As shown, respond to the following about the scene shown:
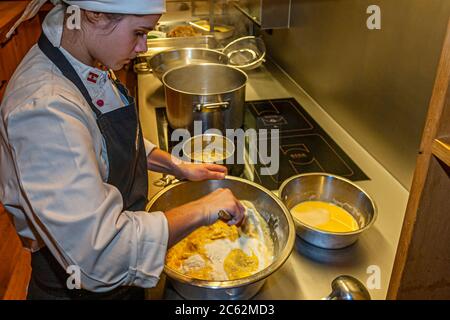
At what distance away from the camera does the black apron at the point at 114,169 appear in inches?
27.8

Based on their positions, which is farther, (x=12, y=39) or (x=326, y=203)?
(x=12, y=39)

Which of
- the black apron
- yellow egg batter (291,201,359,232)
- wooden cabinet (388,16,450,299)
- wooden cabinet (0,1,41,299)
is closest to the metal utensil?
wooden cabinet (388,16,450,299)

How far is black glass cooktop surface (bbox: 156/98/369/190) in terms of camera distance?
111cm

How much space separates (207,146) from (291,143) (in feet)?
0.88

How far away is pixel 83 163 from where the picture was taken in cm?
56

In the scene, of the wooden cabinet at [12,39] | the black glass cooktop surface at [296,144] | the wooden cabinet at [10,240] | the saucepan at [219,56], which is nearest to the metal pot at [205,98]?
the black glass cooktop surface at [296,144]

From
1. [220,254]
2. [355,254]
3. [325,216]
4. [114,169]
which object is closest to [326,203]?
[325,216]

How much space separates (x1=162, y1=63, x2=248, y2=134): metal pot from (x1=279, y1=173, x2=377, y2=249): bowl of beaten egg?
36cm

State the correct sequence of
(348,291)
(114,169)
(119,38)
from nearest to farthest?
(348,291), (119,38), (114,169)

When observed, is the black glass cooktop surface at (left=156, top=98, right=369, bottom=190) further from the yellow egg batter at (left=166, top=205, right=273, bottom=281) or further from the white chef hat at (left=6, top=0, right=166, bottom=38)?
the white chef hat at (left=6, top=0, right=166, bottom=38)

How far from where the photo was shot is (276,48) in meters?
1.82

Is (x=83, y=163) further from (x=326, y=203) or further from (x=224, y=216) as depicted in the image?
(x=326, y=203)

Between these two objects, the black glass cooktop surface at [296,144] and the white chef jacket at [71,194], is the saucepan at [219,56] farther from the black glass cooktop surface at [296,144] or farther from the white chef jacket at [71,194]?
the white chef jacket at [71,194]

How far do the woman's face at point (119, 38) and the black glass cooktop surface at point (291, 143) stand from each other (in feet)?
1.60
